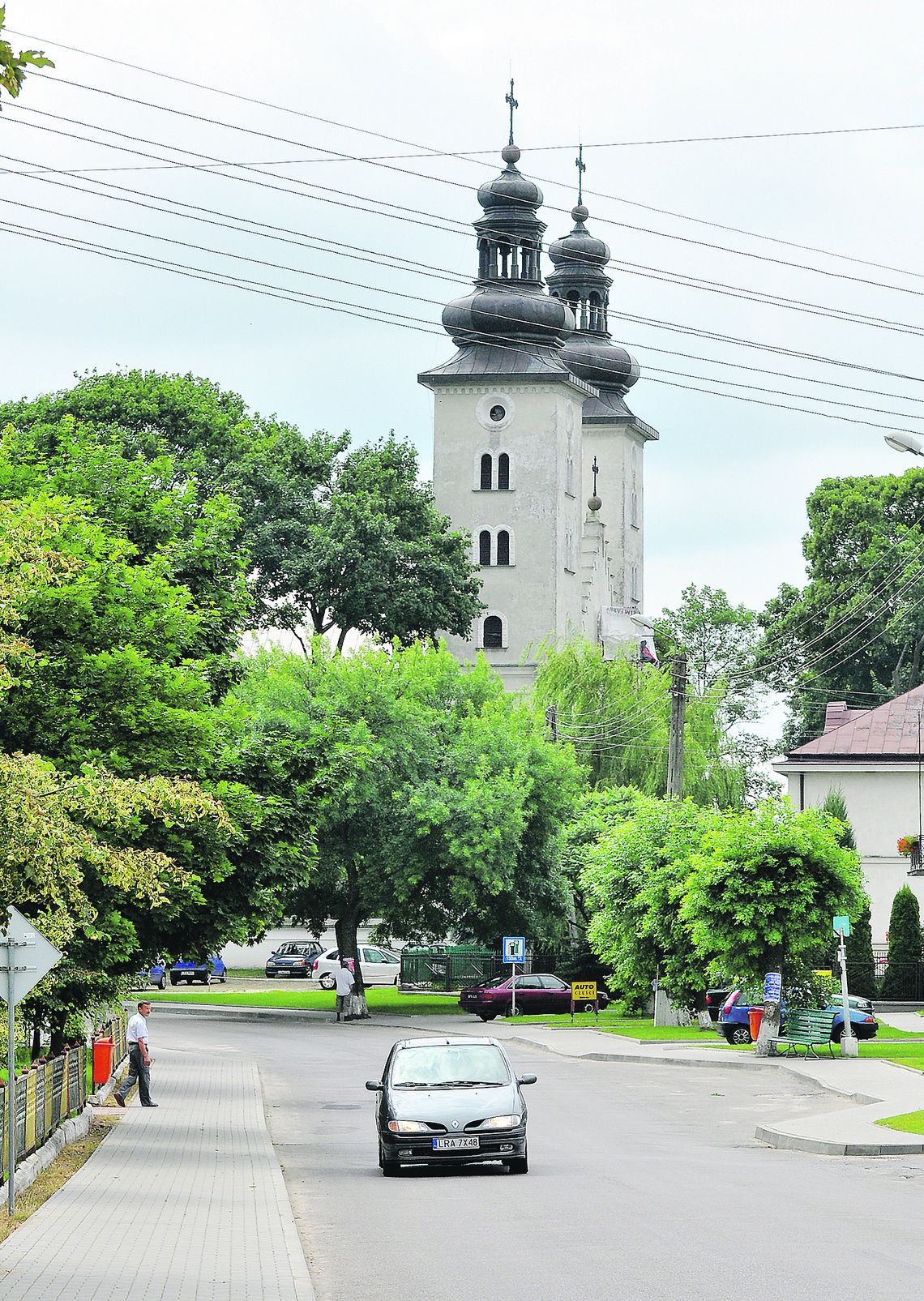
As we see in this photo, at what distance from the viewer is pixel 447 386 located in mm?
91000

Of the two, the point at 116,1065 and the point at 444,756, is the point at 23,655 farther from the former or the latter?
the point at 444,756

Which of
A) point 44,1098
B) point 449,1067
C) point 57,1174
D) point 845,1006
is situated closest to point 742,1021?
point 845,1006

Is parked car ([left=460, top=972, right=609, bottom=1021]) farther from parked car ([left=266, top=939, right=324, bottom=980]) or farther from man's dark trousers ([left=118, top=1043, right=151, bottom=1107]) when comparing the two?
man's dark trousers ([left=118, top=1043, right=151, bottom=1107])

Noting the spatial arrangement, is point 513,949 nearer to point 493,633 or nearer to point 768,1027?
point 768,1027

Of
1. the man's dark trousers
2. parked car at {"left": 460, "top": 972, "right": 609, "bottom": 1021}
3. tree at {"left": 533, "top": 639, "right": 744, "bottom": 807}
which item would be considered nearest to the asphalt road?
the man's dark trousers

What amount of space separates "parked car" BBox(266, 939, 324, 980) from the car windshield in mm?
56119

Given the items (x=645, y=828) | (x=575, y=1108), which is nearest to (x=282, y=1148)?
(x=575, y=1108)

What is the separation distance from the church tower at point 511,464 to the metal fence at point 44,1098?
65534 millimetres

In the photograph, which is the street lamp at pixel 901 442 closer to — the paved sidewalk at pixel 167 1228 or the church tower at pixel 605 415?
the paved sidewalk at pixel 167 1228

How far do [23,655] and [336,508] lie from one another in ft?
183

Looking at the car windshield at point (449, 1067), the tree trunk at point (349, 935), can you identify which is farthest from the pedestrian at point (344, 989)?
the car windshield at point (449, 1067)

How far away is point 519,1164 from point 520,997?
33.5m

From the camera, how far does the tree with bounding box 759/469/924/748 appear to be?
81.3 meters

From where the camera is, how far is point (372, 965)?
72562 mm
